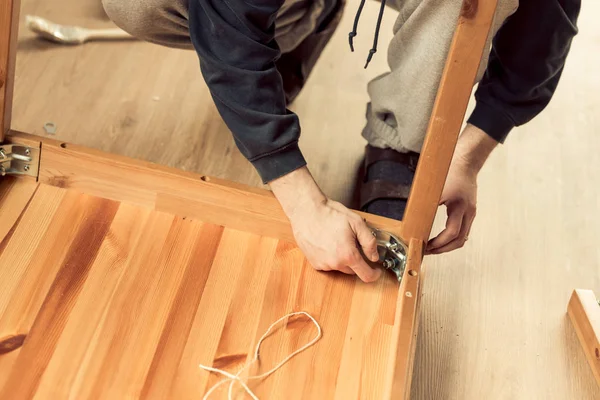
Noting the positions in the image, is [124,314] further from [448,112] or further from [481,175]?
[481,175]

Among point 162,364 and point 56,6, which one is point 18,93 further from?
point 162,364

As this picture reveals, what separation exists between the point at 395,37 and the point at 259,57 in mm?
244

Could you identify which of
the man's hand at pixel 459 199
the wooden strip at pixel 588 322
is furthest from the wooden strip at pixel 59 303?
the wooden strip at pixel 588 322

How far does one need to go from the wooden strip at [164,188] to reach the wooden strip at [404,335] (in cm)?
7

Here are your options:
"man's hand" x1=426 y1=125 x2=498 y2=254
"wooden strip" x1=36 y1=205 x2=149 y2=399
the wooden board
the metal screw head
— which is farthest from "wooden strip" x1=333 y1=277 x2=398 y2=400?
the metal screw head

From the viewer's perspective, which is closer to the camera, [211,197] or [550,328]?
[211,197]

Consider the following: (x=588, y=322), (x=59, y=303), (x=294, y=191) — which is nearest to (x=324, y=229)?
(x=294, y=191)

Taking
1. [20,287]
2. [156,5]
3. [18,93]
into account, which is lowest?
[18,93]

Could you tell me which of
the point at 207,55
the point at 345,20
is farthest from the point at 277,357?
the point at 345,20

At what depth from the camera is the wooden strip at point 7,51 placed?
72 cm

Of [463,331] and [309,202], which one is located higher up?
[309,202]

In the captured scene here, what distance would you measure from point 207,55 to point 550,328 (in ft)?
1.86

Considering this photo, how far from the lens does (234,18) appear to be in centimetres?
70

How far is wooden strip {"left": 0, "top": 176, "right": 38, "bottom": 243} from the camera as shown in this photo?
2.45ft
